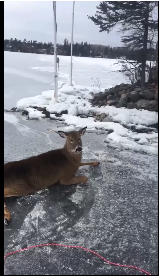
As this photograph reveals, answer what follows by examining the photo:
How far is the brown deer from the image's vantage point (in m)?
1.43

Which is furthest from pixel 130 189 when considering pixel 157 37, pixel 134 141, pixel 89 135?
pixel 157 37

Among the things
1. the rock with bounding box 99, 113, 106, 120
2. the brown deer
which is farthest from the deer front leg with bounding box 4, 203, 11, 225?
the rock with bounding box 99, 113, 106, 120

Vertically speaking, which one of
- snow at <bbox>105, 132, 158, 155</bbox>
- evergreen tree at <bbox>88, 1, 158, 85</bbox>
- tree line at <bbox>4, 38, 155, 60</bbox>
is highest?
evergreen tree at <bbox>88, 1, 158, 85</bbox>

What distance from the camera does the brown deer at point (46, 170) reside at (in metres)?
1.43

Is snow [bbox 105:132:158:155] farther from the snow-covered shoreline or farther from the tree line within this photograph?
the tree line

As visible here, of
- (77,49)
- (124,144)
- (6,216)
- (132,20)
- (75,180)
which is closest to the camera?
(6,216)

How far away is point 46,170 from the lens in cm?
168

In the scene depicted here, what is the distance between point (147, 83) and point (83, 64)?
0.47 meters

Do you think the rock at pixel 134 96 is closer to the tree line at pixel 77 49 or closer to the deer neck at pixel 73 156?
the tree line at pixel 77 49

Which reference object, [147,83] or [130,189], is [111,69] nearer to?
[147,83]

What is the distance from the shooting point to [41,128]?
5.53 ft

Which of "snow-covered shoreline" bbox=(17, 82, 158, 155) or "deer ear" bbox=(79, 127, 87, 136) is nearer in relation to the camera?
"snow-covered shoreline" bbox=(17, 82, 158, 155)

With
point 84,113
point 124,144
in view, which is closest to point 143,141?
point 124,144

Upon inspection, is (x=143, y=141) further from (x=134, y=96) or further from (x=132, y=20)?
(x=132, y=20)
